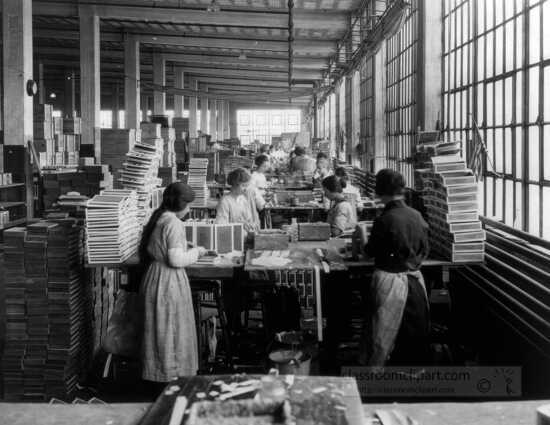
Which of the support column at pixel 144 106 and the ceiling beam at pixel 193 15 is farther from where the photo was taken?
the support column at pixel 144 106

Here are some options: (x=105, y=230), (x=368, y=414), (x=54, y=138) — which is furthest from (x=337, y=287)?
(x=54, y=138)

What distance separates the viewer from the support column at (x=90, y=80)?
16594 millimetres

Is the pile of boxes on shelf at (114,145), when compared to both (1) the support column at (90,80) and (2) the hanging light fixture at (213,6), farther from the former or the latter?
(2) the hanging light fixture at (213,6)

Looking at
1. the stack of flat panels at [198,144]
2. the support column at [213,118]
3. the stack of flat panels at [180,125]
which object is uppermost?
the support column at [213,118]

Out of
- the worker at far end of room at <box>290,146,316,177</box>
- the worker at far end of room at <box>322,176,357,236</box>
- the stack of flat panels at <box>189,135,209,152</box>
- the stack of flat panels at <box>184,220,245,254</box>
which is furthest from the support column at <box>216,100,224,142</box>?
the stack of flat panels at <box>184,220,245,254</box>

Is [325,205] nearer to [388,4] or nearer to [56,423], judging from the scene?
[388,4]

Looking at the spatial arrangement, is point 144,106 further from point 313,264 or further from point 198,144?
point 313,264

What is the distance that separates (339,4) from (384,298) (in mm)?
13735

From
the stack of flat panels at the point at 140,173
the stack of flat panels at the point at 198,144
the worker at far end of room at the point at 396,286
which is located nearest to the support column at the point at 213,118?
the stack of flat panels at the point at 198,144

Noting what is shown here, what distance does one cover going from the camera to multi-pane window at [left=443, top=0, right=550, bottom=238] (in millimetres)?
5226

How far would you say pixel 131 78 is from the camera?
21.1 m

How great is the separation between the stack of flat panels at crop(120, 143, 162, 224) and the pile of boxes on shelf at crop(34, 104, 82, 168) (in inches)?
291

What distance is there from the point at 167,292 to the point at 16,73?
355 inches

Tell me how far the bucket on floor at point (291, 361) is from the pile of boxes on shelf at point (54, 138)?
9.64 meters
